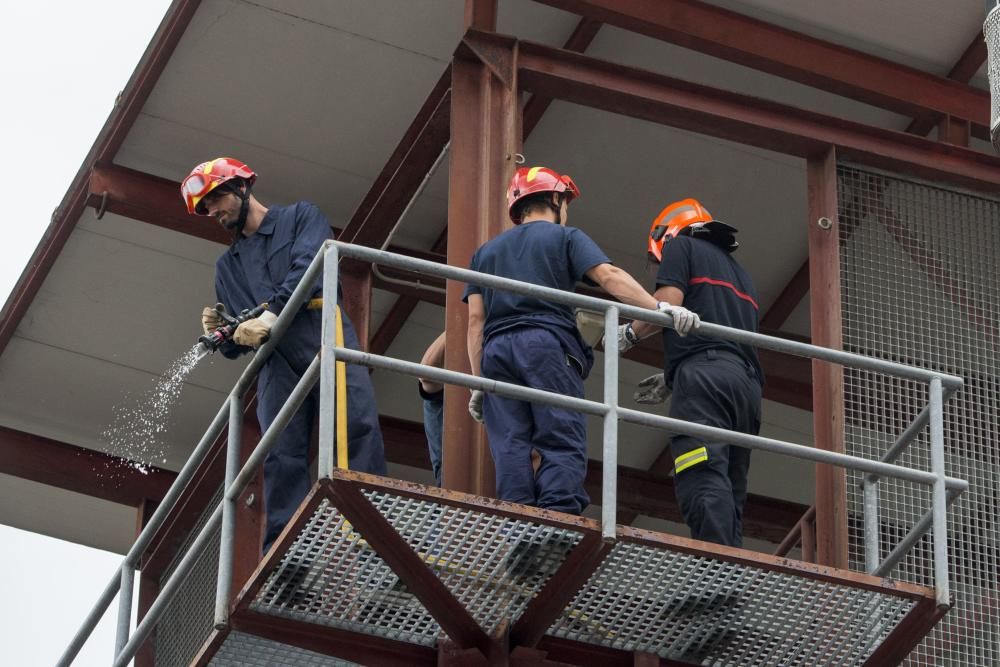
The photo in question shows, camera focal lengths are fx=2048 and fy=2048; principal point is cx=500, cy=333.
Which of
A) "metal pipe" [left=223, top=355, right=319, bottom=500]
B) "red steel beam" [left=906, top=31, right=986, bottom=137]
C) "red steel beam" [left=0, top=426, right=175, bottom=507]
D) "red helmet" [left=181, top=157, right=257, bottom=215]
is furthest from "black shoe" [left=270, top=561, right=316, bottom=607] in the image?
"red steel beam" [left=0, top=426, right=175, bottom=507]

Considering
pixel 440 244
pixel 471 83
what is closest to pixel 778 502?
pixel 440 244

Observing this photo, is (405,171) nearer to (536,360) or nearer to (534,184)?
(534,184)

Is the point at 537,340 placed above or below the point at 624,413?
above

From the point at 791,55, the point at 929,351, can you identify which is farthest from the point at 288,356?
the point at 791,55

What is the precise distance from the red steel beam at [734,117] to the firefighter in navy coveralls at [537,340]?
1240 mm

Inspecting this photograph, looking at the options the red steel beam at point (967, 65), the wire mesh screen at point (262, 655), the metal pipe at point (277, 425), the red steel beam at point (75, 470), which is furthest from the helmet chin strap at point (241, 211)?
the red steel beam at point (75, 470)

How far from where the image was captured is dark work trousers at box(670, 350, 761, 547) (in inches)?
424

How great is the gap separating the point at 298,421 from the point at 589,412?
7.56 ft

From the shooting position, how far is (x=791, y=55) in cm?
1405

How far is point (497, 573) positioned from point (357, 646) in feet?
2.94

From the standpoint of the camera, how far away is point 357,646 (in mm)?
10445

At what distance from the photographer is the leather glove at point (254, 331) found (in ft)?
36.8

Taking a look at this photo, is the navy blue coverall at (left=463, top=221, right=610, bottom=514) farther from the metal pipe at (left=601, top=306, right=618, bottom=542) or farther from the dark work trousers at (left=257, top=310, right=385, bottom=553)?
the dark work trousers at (left=257, top=310, right=385, bottom=553)

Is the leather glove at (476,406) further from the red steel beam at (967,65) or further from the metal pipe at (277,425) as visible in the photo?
the red steel beam at (967,65)
